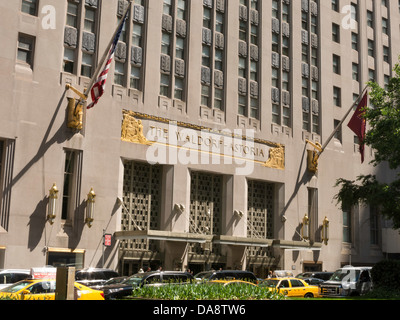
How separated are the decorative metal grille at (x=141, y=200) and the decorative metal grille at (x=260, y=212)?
8924mm

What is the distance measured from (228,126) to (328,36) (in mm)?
18209

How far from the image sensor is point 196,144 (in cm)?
4100

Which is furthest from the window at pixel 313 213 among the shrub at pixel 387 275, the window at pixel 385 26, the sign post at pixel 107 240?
the window at pixel 385 26

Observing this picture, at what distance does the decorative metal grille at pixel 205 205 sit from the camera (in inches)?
1618

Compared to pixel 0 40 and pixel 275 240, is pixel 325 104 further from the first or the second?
pixel 0 40

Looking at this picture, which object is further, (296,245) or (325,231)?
(325,231)

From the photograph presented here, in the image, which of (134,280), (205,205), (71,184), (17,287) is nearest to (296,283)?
(134,280)

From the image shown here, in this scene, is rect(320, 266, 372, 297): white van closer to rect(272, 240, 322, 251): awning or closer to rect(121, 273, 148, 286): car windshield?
rect(272, 240, 322, 251): awning

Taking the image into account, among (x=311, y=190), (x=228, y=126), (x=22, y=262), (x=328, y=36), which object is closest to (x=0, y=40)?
(x=22, y=262)

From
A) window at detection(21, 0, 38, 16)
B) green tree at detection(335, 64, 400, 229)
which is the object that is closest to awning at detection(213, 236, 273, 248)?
green tree at detection(335, 64, 400, 229)

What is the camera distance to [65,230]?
34031mm

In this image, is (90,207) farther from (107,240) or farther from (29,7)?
(29,7)

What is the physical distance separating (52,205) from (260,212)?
19.3 metres

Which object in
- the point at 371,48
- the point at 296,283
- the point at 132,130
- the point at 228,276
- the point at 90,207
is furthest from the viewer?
the point at 371,48
